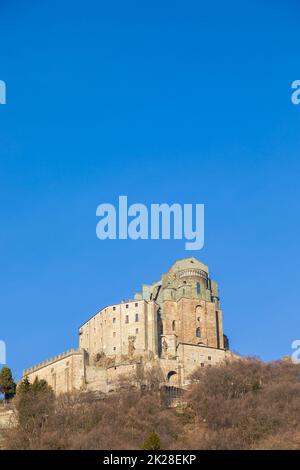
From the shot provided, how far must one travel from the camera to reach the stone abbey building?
114m

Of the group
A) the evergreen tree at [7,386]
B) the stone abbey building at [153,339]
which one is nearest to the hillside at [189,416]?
the stone abbey building at [153,339]

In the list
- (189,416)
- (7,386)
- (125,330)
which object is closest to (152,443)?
(189,416)

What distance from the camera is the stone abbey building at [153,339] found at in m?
114

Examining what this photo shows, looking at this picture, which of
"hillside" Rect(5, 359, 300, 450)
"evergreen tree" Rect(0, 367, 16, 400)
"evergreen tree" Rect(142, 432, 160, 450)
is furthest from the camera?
"evergreen tree" Rect(0, 367, 16, 400)

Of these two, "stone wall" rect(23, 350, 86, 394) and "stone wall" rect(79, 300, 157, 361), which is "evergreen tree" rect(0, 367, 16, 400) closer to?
"stone wall" rect(23, 350, 86, 394)

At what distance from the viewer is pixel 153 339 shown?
116875 millimetres

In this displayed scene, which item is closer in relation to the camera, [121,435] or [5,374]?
[121,435]

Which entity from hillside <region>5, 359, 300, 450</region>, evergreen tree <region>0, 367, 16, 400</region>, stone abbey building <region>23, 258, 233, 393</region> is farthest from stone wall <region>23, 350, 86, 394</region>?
hillside <region>5, 359, 300, 450</region>

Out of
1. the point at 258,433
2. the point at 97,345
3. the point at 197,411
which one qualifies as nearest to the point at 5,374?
the point at 97,345

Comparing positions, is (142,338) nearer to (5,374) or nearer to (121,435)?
(5,374)

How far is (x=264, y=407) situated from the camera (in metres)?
98.9

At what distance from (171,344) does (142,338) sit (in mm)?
3151

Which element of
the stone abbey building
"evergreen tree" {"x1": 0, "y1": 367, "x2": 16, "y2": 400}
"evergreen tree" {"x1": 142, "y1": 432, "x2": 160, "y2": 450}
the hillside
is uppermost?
the stone abbey building

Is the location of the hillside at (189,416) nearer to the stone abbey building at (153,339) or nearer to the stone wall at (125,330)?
the stone abbey building at (153,339)
